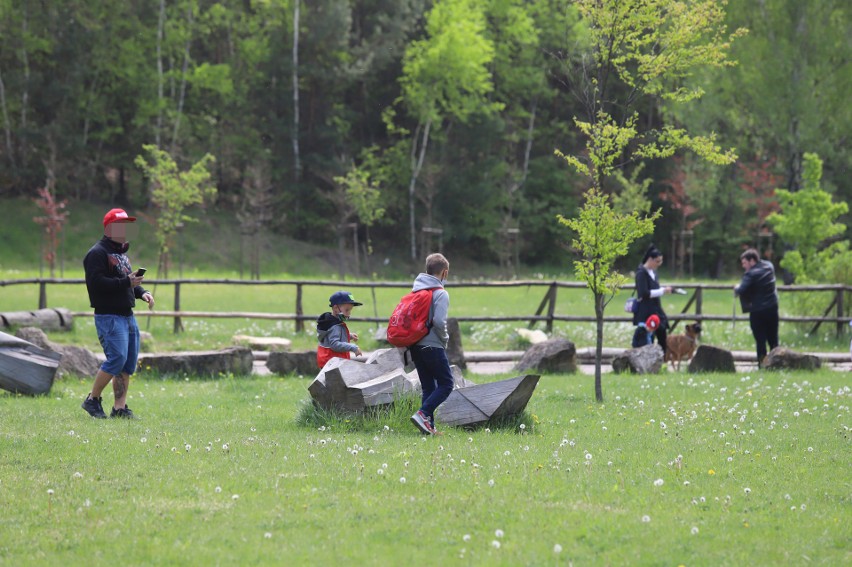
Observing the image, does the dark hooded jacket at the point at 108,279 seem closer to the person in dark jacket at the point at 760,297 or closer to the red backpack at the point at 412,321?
the red backpack at the point at 412,321

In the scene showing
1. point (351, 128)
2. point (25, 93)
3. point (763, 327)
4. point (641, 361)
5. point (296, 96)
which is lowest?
point (641, 361)

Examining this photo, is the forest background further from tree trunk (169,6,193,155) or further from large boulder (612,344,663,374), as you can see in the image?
large boulder (612,344,663,374)

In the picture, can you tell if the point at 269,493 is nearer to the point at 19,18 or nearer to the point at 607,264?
the point at 607,264

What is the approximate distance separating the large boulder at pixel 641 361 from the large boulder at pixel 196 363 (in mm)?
5870

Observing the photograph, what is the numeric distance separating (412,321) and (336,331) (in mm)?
2190

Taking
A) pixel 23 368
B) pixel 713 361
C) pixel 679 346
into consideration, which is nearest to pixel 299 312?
pixel 679 346

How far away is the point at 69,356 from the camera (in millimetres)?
14461

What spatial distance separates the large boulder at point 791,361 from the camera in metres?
16.2

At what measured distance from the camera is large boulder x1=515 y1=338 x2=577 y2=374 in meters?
16.1

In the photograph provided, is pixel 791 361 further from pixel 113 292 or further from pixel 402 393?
pixel 113 292

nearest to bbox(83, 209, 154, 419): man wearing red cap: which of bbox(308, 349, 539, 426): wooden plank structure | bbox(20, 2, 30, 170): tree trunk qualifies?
bbox(308, 349, 539, 426): wooden plank structure

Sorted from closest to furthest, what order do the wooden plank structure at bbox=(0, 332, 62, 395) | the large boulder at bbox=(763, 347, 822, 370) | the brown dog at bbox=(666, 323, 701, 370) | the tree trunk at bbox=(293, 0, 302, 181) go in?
the wooden plank structure at bbox=(0, 332, 62, 395) → the large boulder at bbox=(763, 347, 822, 370) → the brown dog at bbox=(666, 323, 701, 370) → the tree trunk at bbox=(293, 0, 302, 181)

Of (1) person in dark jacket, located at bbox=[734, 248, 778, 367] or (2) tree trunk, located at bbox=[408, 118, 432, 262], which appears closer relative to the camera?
(1) person in dark jacket, located at bbox=[734, 248, 778, 367]

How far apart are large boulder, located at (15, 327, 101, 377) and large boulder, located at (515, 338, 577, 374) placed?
645 cm
